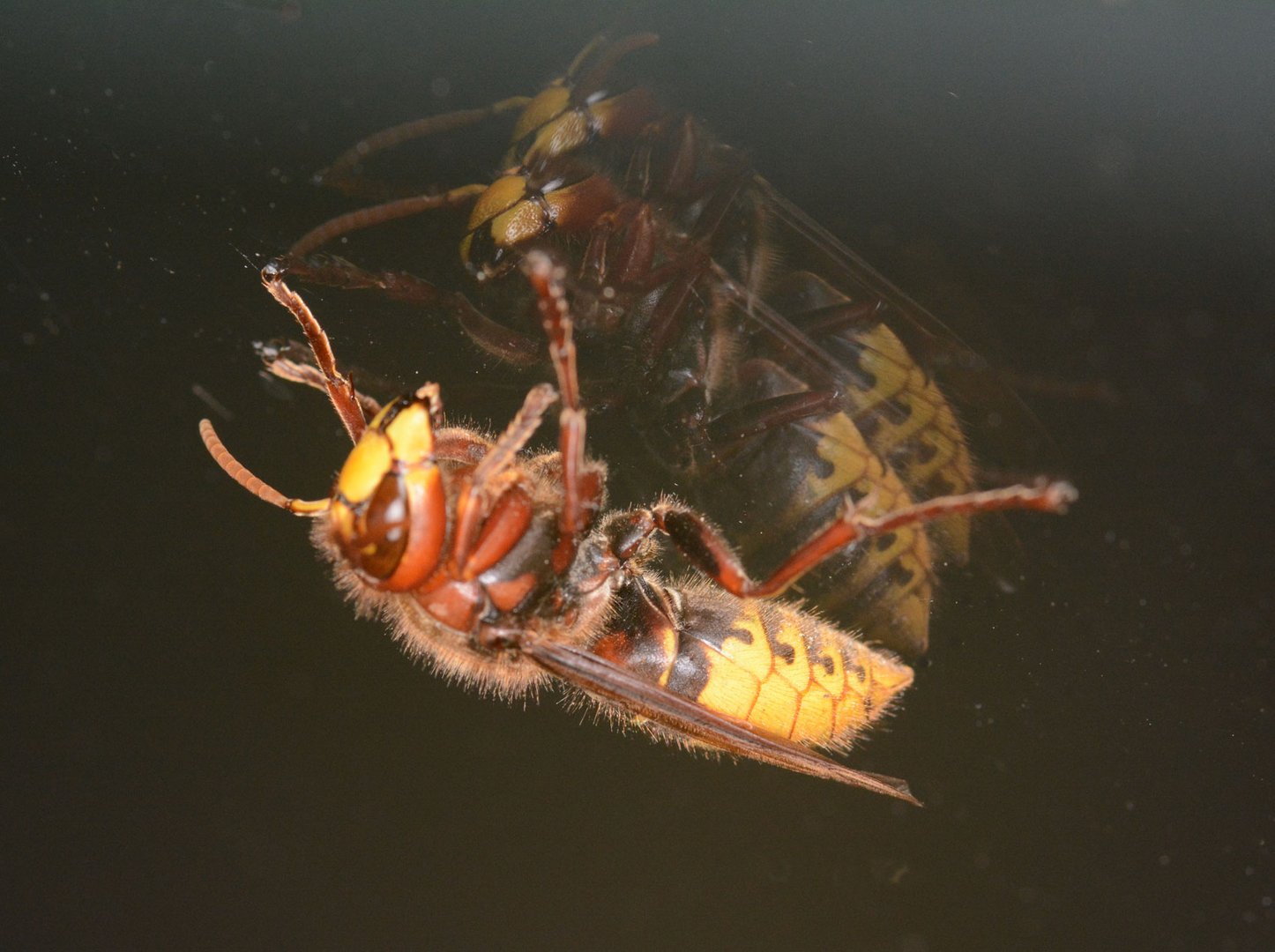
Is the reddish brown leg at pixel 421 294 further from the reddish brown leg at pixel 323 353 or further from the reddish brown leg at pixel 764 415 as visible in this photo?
the reddish brown leg at pixel 764 415

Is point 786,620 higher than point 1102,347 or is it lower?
lower

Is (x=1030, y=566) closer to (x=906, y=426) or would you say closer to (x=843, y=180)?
(x=906, y=426)

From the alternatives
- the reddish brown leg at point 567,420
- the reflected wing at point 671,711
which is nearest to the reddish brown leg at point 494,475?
the reddish brown leg at point 567,420

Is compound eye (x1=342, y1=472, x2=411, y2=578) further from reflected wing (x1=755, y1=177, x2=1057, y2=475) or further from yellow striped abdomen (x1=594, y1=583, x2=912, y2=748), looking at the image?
reflected wing (x1=755, y1=177, x2=1057, y2=475)

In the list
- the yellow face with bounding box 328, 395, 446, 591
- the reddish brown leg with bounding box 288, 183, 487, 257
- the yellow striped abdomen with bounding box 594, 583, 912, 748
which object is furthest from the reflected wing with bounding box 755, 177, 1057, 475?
the yellow face with bounding box 328, 395, 446, 591

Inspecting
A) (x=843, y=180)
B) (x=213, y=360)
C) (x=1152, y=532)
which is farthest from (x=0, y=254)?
(x=1152, y=532)

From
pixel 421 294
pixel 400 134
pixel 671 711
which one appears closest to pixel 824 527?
pixel 671 711

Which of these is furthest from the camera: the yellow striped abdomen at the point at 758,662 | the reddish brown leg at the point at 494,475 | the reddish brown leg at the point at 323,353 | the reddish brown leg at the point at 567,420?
the yellow striped abdomen at the point at 758,662
